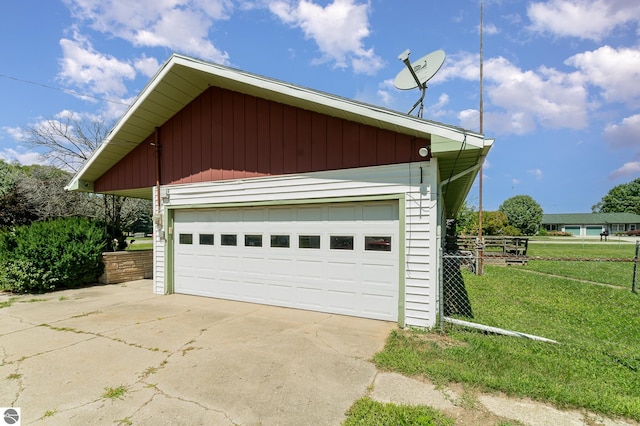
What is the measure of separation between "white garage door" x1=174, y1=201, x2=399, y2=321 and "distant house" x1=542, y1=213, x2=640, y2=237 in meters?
70.6

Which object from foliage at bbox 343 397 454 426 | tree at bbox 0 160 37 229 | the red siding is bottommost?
foliage at bbox 343 397 454 426

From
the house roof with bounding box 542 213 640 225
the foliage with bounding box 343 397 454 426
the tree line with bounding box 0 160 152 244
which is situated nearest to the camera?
the foliage with bounding box 343 397 454 426

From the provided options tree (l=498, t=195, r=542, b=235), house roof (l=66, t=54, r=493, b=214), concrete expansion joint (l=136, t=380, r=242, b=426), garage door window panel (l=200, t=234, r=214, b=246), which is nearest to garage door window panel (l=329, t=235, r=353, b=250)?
house roof (l=66, t=54, r=493, b=214)

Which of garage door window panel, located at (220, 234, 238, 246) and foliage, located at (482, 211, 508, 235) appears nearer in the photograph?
garage door window panel, located at (220, 234, 238, 246)

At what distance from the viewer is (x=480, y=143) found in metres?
4.47

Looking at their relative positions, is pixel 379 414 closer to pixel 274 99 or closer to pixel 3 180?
pixel 274 99

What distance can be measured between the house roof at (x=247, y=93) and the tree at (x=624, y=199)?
292 ft

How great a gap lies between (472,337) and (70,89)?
10427mm

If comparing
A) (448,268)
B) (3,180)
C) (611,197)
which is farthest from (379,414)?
(611,197)

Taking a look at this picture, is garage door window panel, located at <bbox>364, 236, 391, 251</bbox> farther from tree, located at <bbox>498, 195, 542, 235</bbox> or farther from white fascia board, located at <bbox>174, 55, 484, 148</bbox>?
tree, located at <bbox>498, 195, 542, 235</bbox>

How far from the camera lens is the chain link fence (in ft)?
14.4

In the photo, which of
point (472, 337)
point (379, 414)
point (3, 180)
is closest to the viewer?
point (379, 414)

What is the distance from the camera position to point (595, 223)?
57938 mm

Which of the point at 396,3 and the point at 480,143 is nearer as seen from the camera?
the point at 480,143
